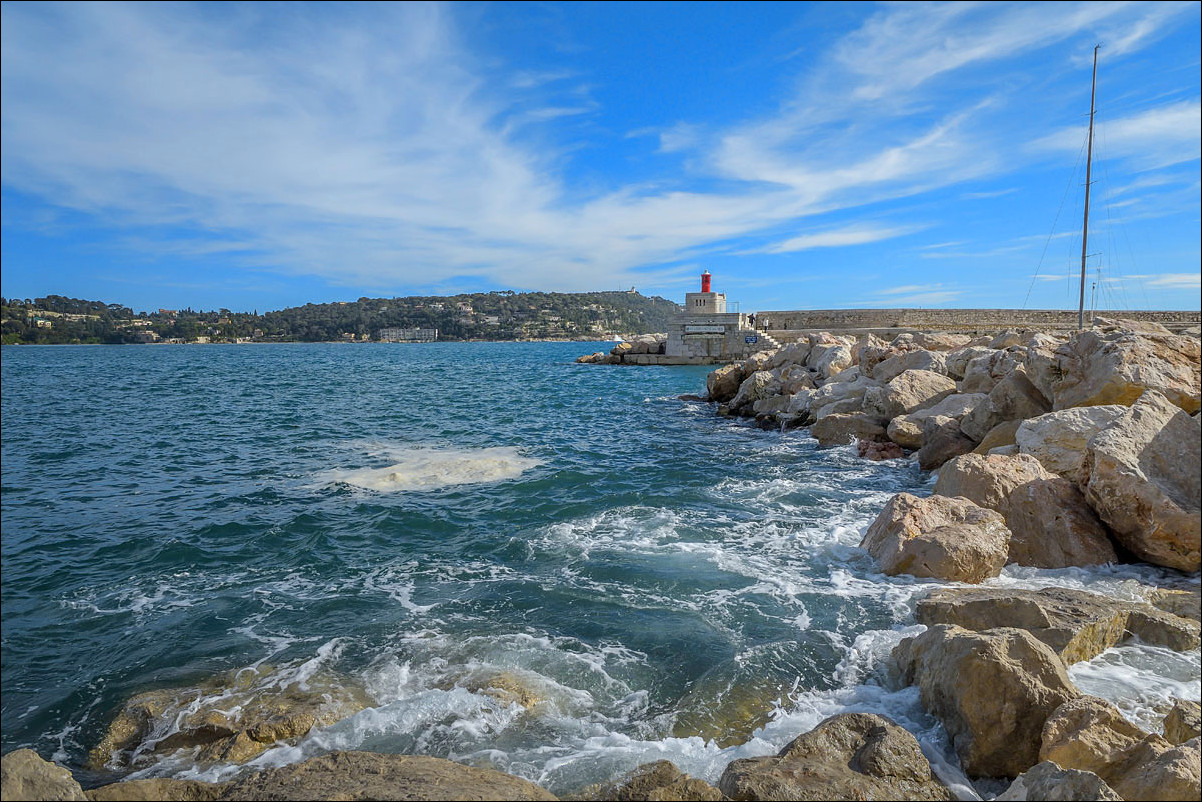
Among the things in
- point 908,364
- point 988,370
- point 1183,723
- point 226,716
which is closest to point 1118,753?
point 1183,723

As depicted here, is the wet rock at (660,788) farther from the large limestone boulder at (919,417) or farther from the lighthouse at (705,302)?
the lighthouse at (705,302)

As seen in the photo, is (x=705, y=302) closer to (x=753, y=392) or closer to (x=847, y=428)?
(x=753, y=392)

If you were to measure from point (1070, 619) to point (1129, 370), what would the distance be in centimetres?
551

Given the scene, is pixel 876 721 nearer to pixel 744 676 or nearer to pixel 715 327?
pixel 744 676

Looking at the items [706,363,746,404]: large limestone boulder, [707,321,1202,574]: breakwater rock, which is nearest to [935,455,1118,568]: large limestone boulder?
[707,321,1202,574]: breakwater rock

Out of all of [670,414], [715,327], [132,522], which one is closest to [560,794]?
[132,522]

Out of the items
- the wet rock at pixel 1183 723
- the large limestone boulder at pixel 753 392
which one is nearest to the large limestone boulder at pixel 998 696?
the wet rock at pixel 1183 723

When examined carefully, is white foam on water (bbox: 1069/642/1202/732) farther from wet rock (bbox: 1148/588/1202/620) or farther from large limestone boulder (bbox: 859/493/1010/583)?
large limestone boulder (bbox: 859/493/1010/583)

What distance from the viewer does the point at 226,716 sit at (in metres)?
4.66

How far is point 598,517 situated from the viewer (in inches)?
396

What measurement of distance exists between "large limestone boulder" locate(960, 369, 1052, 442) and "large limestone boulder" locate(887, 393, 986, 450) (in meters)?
1.06

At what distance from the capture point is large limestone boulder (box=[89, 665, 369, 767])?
172 inches

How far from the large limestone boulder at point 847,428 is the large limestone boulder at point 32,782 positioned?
14348 millimetres

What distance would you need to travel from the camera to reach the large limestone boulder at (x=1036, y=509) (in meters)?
6.88
